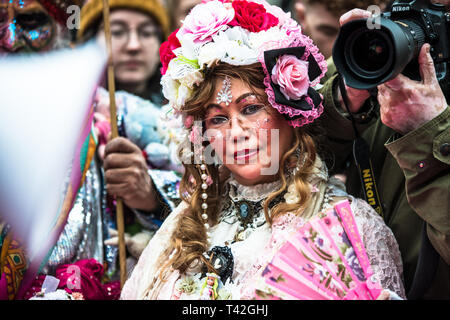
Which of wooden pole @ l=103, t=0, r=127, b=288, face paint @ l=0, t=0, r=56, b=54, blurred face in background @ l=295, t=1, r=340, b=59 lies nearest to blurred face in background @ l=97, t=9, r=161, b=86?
face paint @ l=0, t=0, r=56, b=54

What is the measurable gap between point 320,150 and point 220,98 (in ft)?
1.48

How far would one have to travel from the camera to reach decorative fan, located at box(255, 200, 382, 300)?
1669 millimetres

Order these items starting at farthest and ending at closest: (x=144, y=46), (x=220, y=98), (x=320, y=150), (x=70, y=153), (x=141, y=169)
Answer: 1. (x=144, y=46)
2. (x=141, y=169)
3. (x=70, y=153)
4. (x=320, y=150)
5. (x=220, y=98)

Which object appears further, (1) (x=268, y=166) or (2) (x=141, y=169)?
(2) (x=141, y=169)

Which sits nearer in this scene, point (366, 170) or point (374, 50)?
point (374, 50)

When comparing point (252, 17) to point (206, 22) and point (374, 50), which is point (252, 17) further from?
point (374, 50)

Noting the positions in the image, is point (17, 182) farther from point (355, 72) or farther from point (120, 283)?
point (355, 72)

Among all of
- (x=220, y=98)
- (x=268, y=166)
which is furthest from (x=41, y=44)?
(x=268, y=166)

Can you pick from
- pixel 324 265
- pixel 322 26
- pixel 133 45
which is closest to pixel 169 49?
pixel 324 265

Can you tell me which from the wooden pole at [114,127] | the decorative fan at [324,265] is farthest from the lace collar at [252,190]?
the wooden pole at [114,127]

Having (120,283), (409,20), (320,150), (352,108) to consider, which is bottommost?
(120,283)

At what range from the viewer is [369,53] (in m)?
1.80

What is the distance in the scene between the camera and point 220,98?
2143mm

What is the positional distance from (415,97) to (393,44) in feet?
0.73
